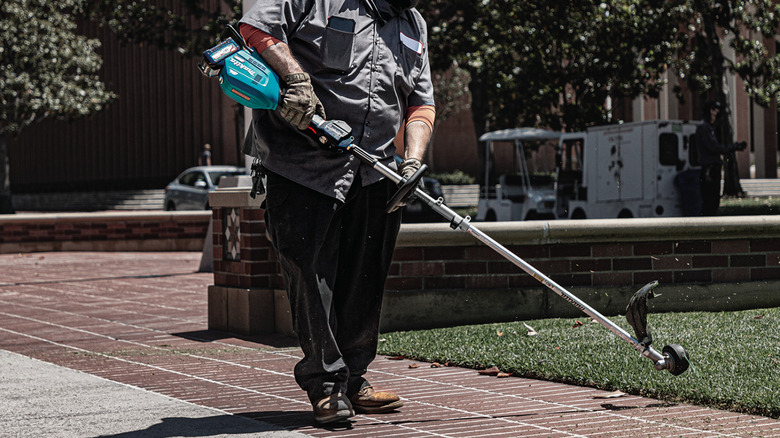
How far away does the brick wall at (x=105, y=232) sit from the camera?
16250mm

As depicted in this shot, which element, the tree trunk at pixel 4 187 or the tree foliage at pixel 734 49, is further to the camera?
the tree trunk at pixel 4 187

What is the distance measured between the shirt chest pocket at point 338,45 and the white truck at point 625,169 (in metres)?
14.1

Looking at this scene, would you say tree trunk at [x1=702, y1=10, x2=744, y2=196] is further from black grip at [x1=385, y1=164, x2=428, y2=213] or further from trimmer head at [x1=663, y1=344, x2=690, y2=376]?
black grip at [x1=385, y1=164, x2=428, y2=213]

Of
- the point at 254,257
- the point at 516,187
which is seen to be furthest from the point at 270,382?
the point at 516,187

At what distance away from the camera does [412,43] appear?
167 inches

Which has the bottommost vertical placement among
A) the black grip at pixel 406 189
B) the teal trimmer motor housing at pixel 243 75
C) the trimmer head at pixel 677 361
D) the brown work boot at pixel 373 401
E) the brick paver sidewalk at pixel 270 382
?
the brick paver sidewalk at pixel 270 382

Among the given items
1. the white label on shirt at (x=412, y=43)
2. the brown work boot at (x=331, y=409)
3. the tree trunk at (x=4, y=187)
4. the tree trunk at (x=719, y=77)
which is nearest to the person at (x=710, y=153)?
the tree trunk at (x=719, y=77)

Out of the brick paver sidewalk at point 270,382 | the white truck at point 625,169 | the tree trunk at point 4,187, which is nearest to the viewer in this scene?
the brick paver sidewalk at point 270,382

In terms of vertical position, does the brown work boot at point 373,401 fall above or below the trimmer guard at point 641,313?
below

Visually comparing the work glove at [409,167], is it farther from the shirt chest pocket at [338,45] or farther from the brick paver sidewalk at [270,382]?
the brick paver sidewalk at [270,382]

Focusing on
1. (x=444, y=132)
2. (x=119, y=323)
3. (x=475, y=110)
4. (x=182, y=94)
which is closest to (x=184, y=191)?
(x=475, y=110)

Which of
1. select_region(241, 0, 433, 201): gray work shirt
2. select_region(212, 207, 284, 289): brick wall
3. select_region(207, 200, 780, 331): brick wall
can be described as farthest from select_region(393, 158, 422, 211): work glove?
select_region(212, 207, 284, 289): brick wall

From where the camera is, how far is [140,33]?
2275 cm

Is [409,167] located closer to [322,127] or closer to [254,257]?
[322,127]
